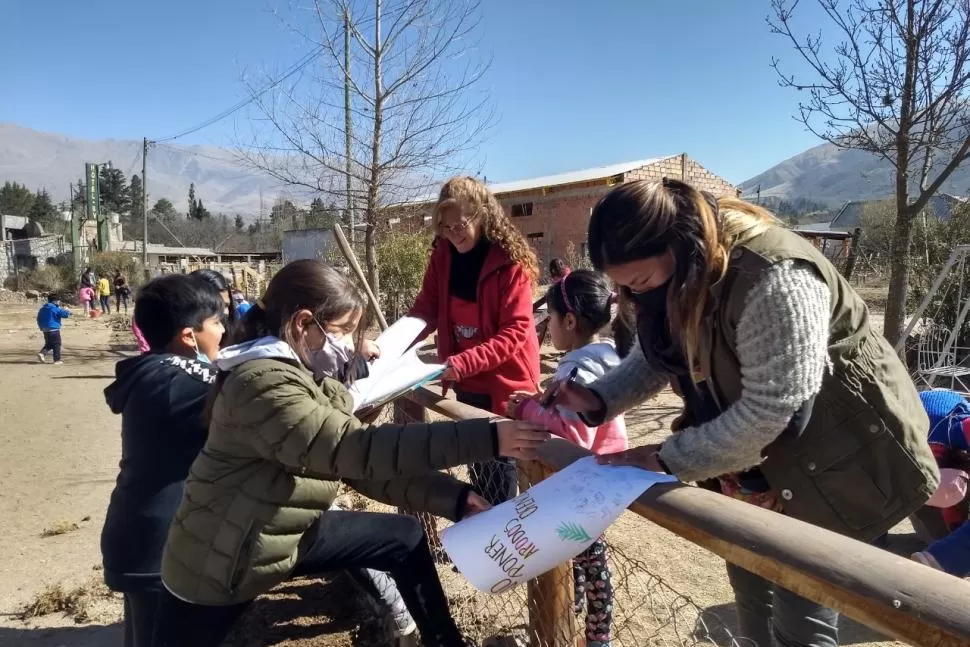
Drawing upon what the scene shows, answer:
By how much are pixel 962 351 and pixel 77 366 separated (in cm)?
1335

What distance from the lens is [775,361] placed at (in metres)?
1.29

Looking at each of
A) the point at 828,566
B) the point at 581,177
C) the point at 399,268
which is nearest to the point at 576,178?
the point at 581,177

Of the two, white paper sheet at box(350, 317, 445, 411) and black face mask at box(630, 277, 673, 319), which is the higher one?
black face mask at box(630, 277, 673, 319)

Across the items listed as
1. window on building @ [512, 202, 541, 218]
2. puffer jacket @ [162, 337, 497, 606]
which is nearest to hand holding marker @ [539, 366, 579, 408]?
puffer jacket @ [162, 337, 497, 606]

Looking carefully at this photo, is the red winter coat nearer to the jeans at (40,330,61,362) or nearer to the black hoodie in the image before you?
the black hoodie

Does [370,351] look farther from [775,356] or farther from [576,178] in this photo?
[576,178]

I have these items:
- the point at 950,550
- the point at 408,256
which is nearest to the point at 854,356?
the point at 950,550

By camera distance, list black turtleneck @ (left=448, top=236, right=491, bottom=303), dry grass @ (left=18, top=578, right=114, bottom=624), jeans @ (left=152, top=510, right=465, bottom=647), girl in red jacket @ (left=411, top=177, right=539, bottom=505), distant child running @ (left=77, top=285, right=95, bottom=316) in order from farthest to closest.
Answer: distant child running @ (left=77, top=285, right=95, bottom=316), dry grass @ (left=18, top=578, right=114, bottom=624), black turtleneck @ (left=448, top=236, right=491, bottom=303), girl in red jacket @ (left=411, top=177, right=539, bottom=505), jeans @ (left=152, top=510, right=465, bottom=647)

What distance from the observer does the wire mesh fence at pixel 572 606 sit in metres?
2.13

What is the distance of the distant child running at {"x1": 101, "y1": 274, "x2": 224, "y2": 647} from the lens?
6.93ft

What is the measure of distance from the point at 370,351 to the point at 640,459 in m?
1.08

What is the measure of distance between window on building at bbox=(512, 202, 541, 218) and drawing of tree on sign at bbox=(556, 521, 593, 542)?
2493 cm

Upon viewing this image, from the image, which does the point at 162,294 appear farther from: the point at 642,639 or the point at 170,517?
the point at 642,639

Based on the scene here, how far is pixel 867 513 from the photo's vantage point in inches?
55.3
